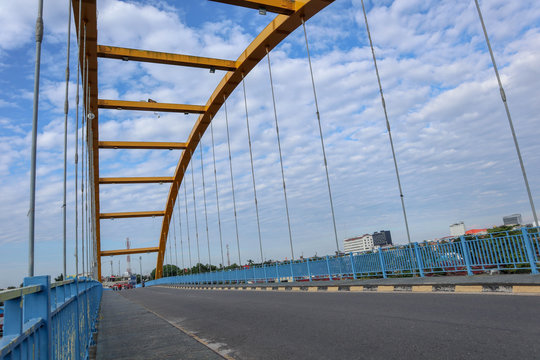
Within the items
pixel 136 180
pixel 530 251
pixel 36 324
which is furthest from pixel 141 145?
pixel 36 324

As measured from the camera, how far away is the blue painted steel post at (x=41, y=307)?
2.46 meters

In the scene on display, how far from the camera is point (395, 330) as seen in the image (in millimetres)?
→ 4871

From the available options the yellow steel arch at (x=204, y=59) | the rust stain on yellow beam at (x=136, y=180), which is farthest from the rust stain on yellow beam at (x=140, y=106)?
the rust stain on yellow beam at (x=136, y=180)

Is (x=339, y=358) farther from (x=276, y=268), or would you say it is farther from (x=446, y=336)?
(x=276, y=268)

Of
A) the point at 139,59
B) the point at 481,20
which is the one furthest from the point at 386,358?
the point at 139,59

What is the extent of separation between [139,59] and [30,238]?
17762 mm

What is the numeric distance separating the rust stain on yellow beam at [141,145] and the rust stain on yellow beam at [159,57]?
41.0 feet

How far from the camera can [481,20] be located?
10.9 metres

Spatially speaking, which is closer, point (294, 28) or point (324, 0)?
point (324, 0)

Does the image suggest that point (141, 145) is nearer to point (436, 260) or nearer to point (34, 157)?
point (436, 260)

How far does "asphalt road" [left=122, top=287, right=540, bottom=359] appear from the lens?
12.5ft

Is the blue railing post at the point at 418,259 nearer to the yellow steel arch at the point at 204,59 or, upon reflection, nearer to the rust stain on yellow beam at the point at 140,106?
the yellow steel arch at the point at 204,59

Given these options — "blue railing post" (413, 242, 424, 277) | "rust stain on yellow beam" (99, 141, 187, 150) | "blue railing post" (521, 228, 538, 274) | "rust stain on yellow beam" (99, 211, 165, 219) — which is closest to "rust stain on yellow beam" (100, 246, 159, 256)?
"rust stain on yellow beam" (99, 211, 165, 219)

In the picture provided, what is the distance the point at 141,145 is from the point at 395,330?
96.4 feet
